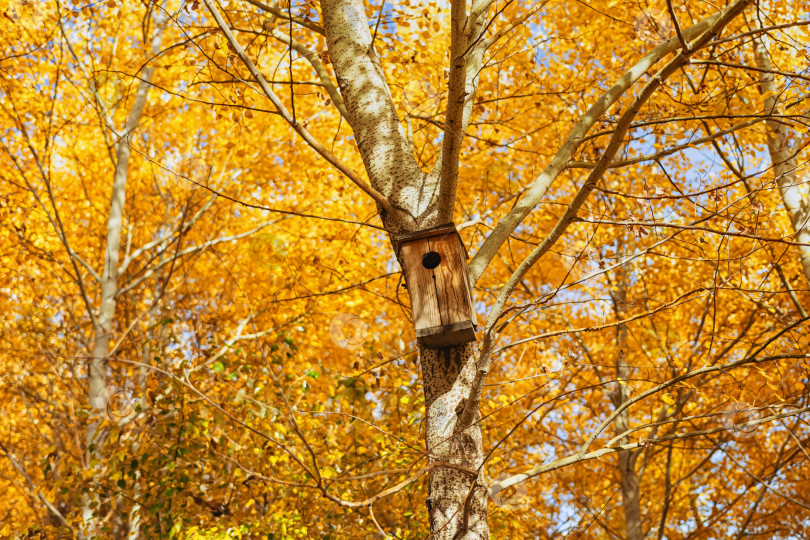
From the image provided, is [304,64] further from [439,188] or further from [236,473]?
[439,188]

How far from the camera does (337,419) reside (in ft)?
17.5

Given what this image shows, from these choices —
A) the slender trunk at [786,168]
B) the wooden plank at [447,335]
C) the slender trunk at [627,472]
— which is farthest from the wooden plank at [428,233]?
the slender trunk at [627,472]

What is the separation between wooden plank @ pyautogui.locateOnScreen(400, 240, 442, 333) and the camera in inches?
102

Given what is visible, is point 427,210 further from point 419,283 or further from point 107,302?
point 107,302

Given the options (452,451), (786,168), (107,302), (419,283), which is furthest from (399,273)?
(107,302)

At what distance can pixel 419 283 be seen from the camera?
8.87 ft

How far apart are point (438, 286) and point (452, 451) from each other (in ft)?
2.32

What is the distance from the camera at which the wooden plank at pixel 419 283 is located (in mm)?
2600

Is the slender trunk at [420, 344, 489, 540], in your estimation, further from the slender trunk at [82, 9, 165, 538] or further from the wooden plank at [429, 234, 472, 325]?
the slender trunk at [82, 9, 165, 538]

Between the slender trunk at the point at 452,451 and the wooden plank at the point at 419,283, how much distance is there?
18 centimetres

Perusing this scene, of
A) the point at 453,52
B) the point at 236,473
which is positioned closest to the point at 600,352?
the point at 236,473

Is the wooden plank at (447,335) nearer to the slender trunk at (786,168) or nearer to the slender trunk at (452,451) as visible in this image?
the slender trunk at (452,451)

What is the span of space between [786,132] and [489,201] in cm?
339

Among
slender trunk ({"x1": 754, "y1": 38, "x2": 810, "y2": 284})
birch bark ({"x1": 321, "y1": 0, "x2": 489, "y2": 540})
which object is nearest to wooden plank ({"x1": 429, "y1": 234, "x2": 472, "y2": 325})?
birch bark ({"x1": 321, "y1": 0, "x2": 489, "y2": 540})
